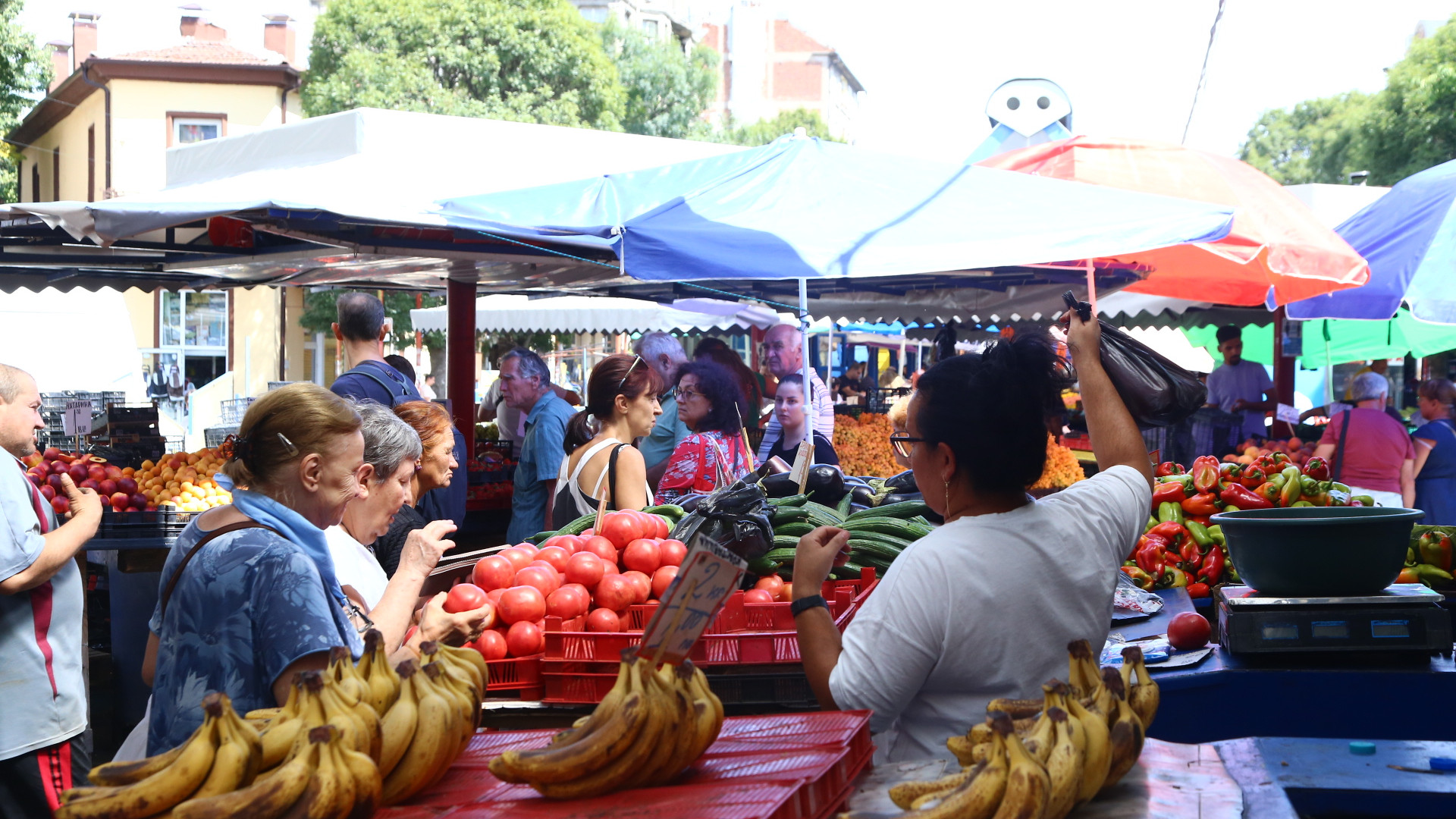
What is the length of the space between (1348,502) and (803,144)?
3148 mm

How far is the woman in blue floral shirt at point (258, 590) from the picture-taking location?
89.8 inches

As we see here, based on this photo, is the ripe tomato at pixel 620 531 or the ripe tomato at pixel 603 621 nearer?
the ripe tomato at pixel 603 621

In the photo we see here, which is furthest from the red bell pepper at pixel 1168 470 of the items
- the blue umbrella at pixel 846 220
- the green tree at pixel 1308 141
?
the green tree at pixel 1308 141

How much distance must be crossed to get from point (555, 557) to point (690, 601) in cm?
167

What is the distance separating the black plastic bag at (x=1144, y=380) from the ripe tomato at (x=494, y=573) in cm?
176

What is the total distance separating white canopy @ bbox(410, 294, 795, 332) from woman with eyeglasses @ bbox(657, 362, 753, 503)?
7923mm

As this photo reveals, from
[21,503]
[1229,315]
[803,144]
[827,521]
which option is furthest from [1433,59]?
[21,503]

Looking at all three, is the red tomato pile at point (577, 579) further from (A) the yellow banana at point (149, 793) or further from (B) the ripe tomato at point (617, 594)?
(A) the yellow banana at point (149, 793)

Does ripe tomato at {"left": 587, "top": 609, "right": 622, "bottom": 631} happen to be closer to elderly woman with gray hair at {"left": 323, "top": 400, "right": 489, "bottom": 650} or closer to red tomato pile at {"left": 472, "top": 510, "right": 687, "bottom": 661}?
red tomato pile at {"left": 472, "top": 510, "right": 687, "bottom": 661}

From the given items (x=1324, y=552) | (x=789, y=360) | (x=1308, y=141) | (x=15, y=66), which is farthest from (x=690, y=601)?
(x=1308, y=141)

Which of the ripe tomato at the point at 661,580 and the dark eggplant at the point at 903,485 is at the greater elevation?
the dark eggplant at the point at 903,485

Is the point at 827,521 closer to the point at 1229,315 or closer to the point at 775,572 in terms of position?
the point at 775,572

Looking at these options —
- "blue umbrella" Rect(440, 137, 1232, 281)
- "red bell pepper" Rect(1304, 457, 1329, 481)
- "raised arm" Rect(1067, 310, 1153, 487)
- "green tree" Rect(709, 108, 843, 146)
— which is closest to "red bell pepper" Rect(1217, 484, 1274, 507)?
"red bell pepper" Rect(1304, 457, 1329, 481)

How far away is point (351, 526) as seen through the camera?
A: 11.2ft
